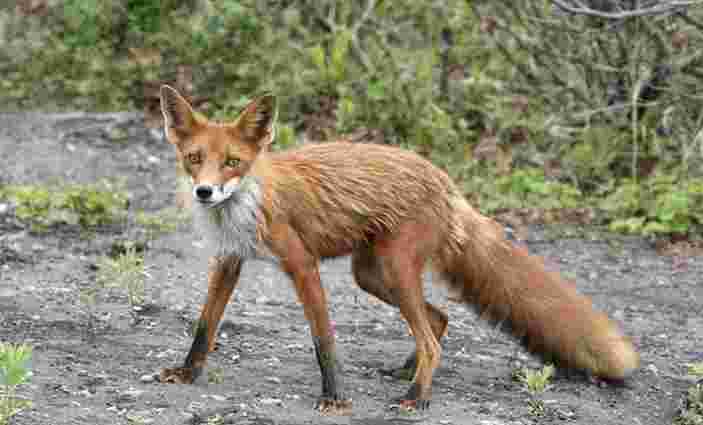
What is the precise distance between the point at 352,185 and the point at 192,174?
891 mm

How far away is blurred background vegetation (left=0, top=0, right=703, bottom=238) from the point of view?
980 cm

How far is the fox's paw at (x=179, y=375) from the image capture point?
17.4 feet

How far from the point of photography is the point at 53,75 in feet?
41.8

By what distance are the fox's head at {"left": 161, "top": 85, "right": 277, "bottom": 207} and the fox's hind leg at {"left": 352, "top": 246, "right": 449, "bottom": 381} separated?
86cm

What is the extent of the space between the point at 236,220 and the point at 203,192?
0.34 meters

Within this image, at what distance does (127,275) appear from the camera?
20.9ft

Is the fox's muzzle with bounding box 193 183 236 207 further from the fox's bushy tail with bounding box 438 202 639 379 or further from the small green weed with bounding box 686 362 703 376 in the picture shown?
the small green weed with bounding box 686 362 703 376

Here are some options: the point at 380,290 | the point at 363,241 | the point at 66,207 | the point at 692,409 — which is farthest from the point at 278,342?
the point at 66,207

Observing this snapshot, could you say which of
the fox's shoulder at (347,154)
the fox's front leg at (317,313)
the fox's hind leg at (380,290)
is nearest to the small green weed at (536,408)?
the fox's hind leg at (380,290)

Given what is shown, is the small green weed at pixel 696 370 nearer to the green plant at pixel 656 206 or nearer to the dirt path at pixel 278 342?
the dirt path at pixel 278 342

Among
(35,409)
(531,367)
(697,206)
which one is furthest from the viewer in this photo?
(697,206)

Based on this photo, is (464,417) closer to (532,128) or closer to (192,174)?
(192,174)

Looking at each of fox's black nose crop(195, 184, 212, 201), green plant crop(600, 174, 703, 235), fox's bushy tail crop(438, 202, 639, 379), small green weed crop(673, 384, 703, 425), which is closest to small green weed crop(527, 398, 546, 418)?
fox's bushy tail crop(438, 202, 639, 379)

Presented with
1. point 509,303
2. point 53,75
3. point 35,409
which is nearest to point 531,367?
point 509,303
